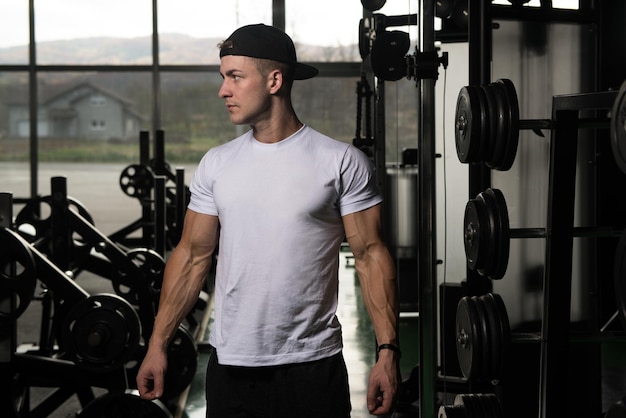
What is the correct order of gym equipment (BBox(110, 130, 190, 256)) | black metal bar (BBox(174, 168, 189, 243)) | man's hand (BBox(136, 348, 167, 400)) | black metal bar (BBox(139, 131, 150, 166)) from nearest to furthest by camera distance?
man's hand (BBox(136, 348, 167, 400)) → black metal bar (BBox(174, 168, 189, 243)) → gym equipment (BBox(110, 130, 190, 256)) → black metal bar (BBox(139, 131, 150, 166))

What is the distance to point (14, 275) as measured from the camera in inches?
102

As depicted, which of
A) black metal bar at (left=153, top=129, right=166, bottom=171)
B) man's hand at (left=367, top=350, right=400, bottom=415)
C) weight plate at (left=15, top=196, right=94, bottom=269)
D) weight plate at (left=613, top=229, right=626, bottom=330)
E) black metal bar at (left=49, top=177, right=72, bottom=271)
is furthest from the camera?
black metal bar at (left=153, top=129, right=166, bottom=171)

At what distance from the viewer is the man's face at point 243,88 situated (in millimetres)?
1585

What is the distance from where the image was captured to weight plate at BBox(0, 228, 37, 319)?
8.38 feet

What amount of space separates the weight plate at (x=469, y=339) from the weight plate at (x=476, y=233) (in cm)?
11

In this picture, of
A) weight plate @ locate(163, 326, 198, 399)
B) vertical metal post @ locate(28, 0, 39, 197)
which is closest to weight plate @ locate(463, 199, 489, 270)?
weight plate @ locate(163, 326, 198, 399)

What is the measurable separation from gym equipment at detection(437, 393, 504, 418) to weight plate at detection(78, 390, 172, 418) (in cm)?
101

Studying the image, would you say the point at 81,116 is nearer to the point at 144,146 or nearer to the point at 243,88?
the point at 144,146

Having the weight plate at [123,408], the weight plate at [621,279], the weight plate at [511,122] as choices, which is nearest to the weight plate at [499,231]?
the weight plate at [511,122]

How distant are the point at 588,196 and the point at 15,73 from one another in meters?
7.12

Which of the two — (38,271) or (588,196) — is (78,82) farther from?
(588,196)

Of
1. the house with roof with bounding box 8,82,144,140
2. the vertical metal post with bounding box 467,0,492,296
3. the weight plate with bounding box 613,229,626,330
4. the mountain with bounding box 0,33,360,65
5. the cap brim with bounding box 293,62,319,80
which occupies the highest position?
the mountain with bounding box 0,33,360,65

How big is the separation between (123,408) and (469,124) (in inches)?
57.3

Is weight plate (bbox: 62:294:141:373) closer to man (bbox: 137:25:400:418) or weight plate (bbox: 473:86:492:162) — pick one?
man (bbox: 137:25:400:418)
